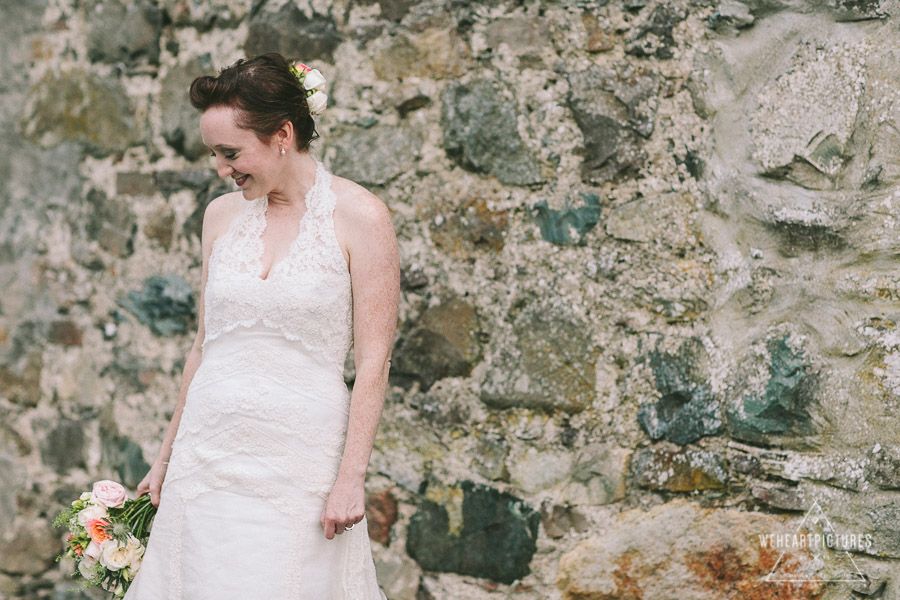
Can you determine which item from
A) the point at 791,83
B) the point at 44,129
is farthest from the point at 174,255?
the point at 791,83

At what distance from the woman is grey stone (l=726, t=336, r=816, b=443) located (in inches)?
43.4

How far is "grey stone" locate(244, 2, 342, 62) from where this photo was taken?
2965mm

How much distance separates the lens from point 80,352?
3652 mm

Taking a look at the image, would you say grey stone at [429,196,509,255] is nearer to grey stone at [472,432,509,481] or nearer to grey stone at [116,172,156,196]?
grey stone at [472,432,509,481]

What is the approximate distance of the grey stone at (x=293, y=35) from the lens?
9.73 feet

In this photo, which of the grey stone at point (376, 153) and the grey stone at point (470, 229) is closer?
the grey stone at point (470, 229)

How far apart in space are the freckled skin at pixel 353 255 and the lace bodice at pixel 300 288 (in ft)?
0.09

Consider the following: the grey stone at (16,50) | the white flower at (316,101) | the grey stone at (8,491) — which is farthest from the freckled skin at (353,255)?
the grey stone at (8,491)

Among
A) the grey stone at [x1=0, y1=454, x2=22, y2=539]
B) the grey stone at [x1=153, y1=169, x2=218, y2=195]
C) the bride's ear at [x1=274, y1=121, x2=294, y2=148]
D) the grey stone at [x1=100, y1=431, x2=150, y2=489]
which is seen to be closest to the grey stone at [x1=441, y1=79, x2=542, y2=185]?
the bride's ear at [x1=274, y1=121, x2=294, y2=148]

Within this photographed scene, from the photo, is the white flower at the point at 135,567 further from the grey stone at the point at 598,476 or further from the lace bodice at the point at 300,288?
the grey stone at the point at 598,476

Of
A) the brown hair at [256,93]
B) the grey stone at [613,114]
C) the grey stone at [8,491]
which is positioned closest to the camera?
the brown hair at [256,93]

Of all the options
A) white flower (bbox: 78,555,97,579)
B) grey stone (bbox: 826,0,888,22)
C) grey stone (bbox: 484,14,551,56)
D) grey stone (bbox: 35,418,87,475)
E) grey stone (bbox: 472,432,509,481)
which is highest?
grey stone (bbox: 826,0,888,22)

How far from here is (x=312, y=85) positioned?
227cm

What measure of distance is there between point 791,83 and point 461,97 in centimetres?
99
